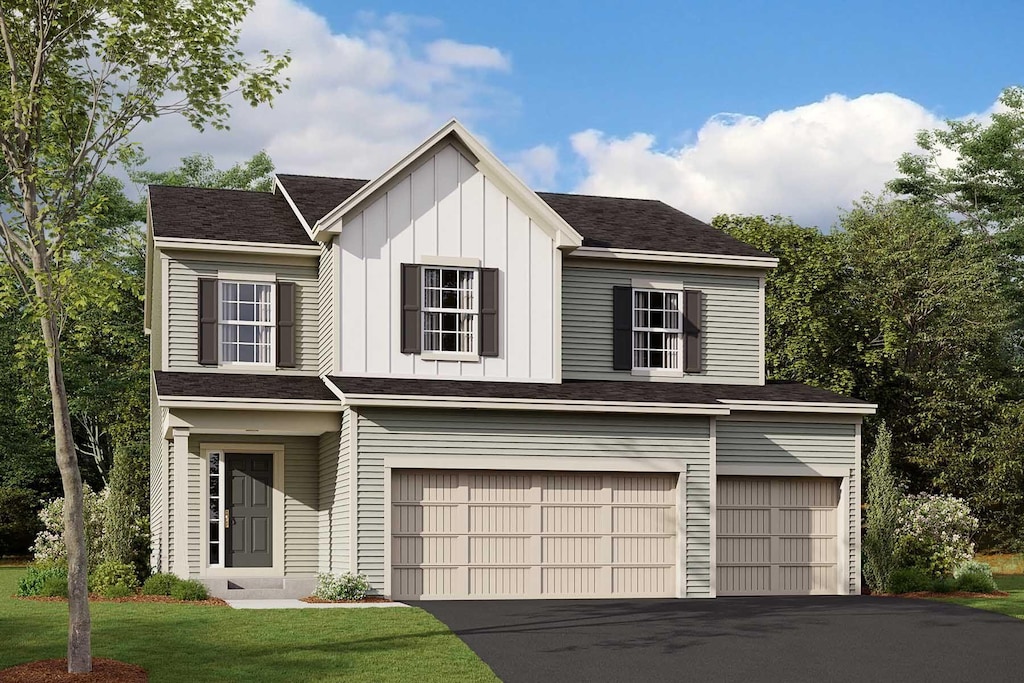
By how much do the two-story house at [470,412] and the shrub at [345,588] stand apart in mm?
275

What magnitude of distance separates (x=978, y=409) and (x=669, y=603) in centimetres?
1772

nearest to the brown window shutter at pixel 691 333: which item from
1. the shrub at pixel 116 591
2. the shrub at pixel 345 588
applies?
the shrub at pixel 345 588

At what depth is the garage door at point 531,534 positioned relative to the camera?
20.8 metres

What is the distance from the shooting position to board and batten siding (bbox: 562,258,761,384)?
24328mm

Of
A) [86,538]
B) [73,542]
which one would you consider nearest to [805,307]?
[86,538]

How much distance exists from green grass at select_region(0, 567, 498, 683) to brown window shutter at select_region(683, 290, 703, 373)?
8.91 meters

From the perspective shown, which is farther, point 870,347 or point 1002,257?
→ point 1002,257

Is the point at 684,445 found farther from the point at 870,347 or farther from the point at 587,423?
the point at 870,347

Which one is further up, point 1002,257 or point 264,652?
point 1002,257

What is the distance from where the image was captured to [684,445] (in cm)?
2205

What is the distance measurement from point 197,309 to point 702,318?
31.9ft

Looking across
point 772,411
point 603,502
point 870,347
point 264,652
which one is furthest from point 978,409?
point 264,652

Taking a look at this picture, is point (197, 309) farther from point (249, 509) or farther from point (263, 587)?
point (263, 587)

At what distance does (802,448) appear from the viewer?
23.5 metres
